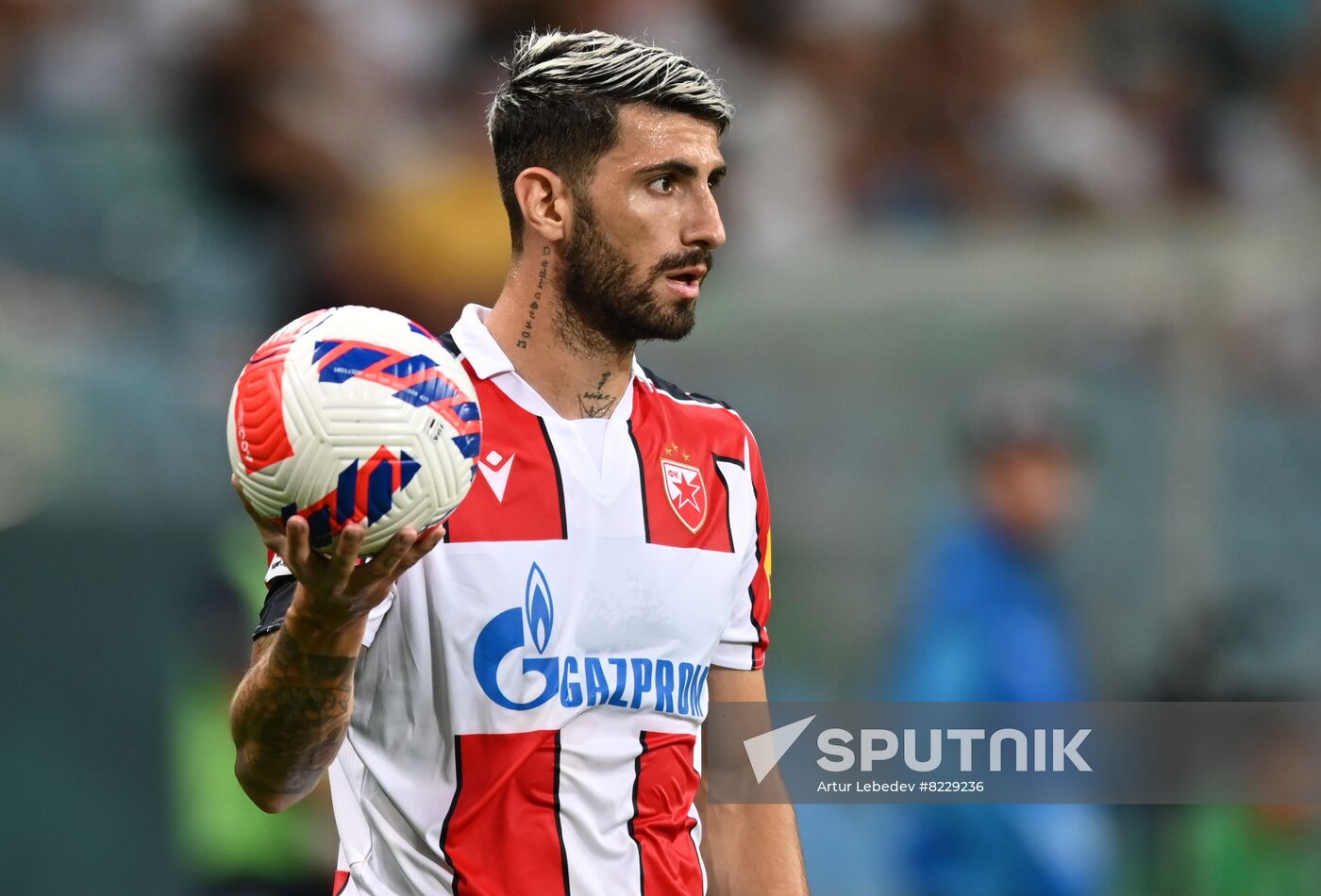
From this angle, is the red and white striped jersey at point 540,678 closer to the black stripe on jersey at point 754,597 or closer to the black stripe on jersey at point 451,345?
the black stripe on jersey at point 451,345

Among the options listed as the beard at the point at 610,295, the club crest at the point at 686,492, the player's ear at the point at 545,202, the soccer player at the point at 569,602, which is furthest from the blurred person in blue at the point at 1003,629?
the player's ear at the point at 545,202

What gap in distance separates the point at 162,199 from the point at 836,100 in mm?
3270

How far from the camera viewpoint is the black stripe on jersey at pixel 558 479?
10.1ft

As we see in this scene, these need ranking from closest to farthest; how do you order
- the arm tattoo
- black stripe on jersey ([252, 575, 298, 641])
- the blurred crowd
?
the arm tattoo < black stripe on jersey ([252, 575, 298, 641]) < the blurred crowd

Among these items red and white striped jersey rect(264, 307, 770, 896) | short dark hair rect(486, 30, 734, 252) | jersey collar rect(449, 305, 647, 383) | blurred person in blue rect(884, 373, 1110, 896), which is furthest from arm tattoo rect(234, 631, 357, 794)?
blurred person in blue rect(884, 373, 1110, 896)

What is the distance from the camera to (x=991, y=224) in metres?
7.46

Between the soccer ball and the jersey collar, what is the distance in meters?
0.52

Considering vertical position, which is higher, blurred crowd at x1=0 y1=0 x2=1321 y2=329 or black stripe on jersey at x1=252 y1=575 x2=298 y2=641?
blurred crowd at x1=0 y1=0 x2=1321 y2=329

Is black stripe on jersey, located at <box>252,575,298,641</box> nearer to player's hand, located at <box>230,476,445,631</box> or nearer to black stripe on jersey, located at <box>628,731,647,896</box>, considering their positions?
player's hand, located at <box>230,476,445,631</box>

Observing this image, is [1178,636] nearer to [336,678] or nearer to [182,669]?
[182,669]

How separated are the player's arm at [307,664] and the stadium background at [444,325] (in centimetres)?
359

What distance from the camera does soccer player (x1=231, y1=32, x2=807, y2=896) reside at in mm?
2914

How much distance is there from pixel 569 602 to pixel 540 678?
157 mm

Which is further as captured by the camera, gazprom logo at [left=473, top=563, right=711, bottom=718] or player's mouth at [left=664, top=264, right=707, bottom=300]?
player's mouth at [left=664, top=264, right=707, bottom=300]
